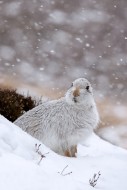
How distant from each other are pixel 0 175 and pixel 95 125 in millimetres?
3151

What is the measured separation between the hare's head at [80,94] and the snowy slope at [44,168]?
3.40 feet

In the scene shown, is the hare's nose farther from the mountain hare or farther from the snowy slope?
the snowy slope

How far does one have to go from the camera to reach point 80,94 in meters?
6.51

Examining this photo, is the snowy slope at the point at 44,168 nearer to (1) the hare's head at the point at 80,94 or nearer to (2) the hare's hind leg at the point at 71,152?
(2) the hare's hind leg at the point at 71,152

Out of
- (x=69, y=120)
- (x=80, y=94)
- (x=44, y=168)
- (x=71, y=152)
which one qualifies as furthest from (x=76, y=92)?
(x=44, y=168)

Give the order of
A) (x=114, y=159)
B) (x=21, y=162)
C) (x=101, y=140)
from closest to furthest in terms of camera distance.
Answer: (x=21, y=162) < (x=114, y=159) < (x=101, y=140)

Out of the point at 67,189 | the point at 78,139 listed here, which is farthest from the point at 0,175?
the point at 78,139

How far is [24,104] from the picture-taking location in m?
9.84

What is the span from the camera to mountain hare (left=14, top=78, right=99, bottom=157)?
6.50 metres

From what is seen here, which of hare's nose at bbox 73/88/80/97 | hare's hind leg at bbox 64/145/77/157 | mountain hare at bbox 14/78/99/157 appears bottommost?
hare's hind leg at bbox 64/145/77/157

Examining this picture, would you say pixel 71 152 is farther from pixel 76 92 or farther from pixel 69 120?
pixel 76 92

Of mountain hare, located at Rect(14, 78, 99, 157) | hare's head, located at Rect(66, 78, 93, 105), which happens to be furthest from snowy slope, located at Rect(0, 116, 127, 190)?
hare's head, located at Rect(66, 78, 93, 105)

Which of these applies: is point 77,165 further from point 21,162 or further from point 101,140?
point 101,140

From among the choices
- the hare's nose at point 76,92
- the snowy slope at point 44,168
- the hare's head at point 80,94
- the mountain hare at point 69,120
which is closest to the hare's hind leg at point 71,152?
Answer: the mountain hare at point 69,120
